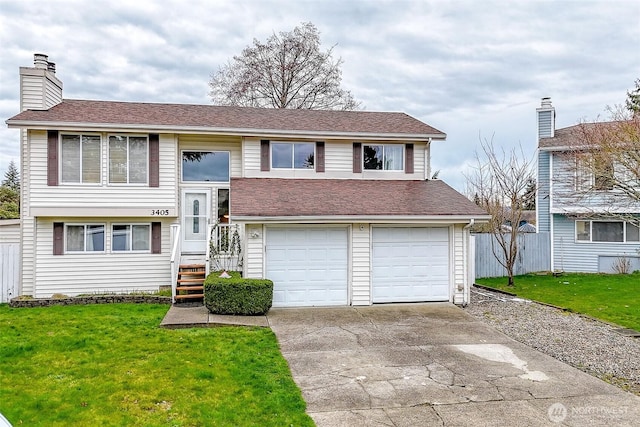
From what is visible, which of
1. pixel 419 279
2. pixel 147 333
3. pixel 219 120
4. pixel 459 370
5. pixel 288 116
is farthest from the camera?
pixel 288 116

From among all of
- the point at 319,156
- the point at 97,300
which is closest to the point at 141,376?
the point at 97,300

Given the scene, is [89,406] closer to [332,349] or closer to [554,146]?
[332,349]

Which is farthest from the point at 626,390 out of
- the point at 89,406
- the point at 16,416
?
the point at 16,416

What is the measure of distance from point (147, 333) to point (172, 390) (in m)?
3.18

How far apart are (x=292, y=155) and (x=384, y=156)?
313 centimetres

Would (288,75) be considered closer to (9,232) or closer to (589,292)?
(9,232)

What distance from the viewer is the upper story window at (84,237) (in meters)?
12.7

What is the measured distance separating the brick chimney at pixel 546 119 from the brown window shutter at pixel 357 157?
11.0 metres

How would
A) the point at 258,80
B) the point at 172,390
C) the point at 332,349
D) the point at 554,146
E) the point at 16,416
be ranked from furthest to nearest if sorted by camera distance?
the point at 258,80, the point at 554,146, the point at 332,349, the point at 172,390, the point at 16,416

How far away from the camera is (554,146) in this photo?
19172 mm

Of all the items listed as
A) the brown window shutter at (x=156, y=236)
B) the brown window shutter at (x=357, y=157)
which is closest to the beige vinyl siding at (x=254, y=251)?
the brown window shutter at (x=156, y=236)

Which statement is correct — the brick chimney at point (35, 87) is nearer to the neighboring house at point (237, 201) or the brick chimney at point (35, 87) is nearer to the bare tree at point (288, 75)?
the neighboring house at point (237, 201)

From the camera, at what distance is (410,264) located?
11.7 m

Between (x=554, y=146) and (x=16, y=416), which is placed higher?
(x=554, y=146)
